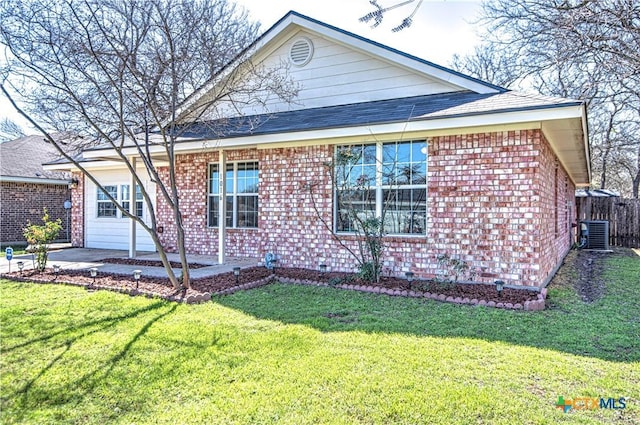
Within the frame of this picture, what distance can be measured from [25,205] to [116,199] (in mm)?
5750

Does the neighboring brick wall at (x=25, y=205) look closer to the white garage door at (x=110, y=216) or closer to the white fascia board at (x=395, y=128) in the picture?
the white garage door at (x=110, y=216)

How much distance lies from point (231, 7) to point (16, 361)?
7.20 meters

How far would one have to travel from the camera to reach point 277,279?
830 cm

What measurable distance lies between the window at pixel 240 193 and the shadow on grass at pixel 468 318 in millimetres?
3959

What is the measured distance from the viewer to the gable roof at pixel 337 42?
874 centimetres

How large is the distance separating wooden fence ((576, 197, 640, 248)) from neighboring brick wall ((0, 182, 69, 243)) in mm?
22830

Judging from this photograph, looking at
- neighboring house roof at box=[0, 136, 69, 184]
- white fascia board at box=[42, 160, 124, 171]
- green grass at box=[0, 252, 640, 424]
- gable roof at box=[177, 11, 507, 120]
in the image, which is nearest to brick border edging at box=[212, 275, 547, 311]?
green grass at box=[0, 252, 640, 424]

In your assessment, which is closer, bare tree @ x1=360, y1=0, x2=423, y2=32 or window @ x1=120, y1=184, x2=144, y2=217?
bare tree @ x1=360, y1=0, x2=423, y2=32

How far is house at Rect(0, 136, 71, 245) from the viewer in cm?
1602

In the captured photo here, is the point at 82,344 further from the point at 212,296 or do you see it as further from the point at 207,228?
the point at 207,228

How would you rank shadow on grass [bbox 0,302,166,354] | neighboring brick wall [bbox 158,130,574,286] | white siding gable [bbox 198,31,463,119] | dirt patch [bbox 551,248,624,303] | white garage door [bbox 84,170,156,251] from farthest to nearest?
white garage door [bbox 84,170,156,251], white siding gable [bbox 198,31,463,119], dirt patch [bbox 551,248,624,303], neighboring brick wall [bbox 158,130,574,286], shadow on grass [bbox 0,302,166,354]

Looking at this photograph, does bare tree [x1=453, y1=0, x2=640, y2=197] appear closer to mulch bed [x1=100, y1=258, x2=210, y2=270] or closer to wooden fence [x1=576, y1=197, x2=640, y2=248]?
wooden fence [x1=576, y1=197, x2=640, y2=248]

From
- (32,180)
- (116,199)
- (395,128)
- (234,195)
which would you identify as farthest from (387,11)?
(32,180)

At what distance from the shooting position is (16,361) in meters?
4.17
